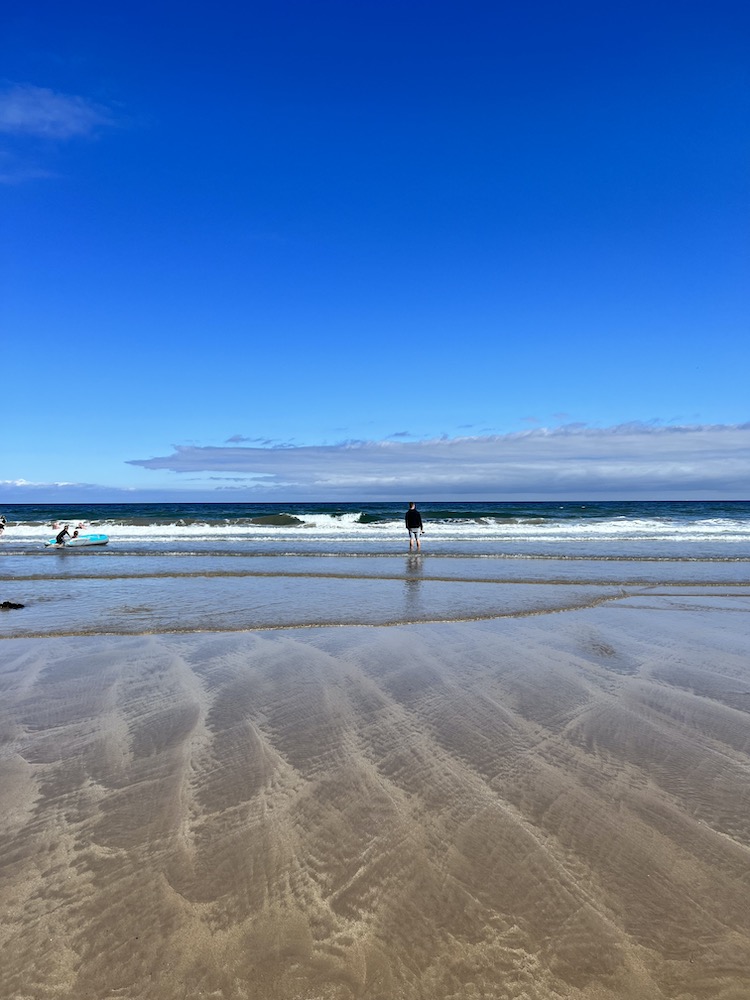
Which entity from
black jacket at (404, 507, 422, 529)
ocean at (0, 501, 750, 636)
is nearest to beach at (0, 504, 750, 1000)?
ocean at (0, 501, 750, 636)

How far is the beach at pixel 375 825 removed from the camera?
265 cm

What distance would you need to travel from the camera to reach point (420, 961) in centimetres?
267

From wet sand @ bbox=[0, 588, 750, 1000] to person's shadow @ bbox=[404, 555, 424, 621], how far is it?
486cm

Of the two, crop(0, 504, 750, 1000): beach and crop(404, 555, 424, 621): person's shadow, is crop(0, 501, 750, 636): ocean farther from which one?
crop(0, 504, 750, 1000): beach

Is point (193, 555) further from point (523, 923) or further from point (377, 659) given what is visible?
point (523, 923)

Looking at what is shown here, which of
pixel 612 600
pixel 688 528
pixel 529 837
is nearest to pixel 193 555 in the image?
pixel 612 600

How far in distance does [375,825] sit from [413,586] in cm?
1197

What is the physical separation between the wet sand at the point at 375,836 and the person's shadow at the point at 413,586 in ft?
15.9

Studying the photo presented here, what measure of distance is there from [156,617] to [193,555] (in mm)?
13134

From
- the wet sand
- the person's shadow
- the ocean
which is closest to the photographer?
the wet sand

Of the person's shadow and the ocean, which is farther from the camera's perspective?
the person's shadow

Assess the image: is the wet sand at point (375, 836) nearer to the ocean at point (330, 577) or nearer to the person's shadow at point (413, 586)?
the ocean at point (330, 577)

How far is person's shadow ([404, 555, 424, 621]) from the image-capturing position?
39.5ft

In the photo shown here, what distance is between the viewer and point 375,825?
12.4 feet
